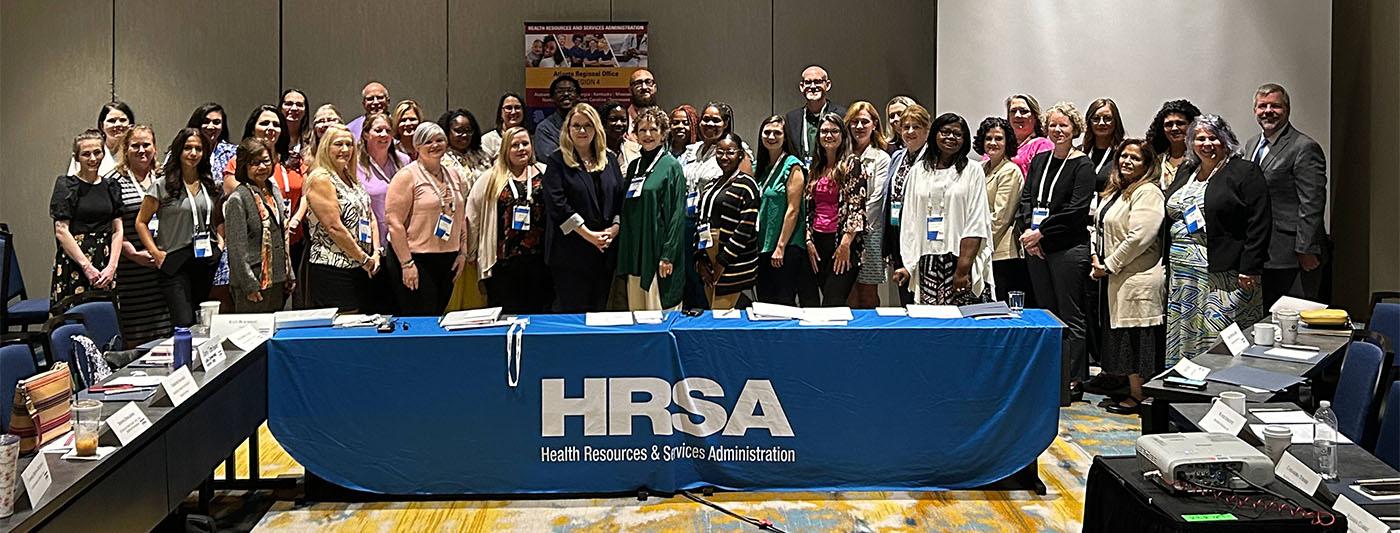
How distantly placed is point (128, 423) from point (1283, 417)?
3065 mm

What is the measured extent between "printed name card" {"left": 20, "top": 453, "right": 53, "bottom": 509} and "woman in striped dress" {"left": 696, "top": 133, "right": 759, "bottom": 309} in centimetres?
374

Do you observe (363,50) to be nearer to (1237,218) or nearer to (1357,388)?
(1237,218)

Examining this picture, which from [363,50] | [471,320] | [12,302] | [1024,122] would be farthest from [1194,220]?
[12,302]

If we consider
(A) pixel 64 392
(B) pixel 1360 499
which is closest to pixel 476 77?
(A) pixel 64 392

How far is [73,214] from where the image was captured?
604 cm

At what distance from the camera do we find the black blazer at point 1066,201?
630 cm

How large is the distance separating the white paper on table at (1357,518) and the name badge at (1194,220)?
10.7 feet

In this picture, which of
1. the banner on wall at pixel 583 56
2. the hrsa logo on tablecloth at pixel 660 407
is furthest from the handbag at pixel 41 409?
the banner on wall at pixel 583 56

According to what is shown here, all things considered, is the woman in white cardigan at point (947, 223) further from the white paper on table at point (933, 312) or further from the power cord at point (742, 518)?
the power cord at point (742, 518)

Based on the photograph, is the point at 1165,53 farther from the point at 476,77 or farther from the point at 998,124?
the point at 476,77

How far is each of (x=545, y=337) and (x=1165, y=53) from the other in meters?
4.53

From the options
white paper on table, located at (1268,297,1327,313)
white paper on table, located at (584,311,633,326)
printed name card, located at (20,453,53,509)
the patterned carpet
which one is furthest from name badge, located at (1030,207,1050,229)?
printed name card, located at (20,453,53,509)

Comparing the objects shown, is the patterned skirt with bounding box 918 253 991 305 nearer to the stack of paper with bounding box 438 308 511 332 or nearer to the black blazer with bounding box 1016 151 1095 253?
the black blazer with bounding box 1016 151 1095 253

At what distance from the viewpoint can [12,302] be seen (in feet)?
25.1
